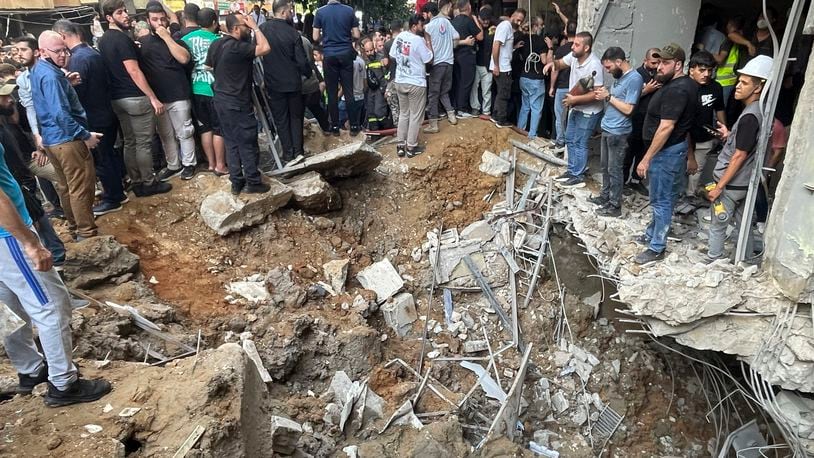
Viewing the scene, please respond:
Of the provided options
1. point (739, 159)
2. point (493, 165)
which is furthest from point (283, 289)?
point (739, 159)

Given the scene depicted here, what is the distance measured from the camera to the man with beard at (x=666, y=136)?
500 cm

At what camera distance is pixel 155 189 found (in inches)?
267

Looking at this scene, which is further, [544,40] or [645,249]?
[544,40]

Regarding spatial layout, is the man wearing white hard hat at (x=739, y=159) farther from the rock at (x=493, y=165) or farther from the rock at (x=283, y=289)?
the rock at (x=283, y=289)

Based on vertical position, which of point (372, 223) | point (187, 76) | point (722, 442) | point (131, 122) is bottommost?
point (722, 442)

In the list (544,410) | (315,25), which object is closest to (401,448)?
(544,410)

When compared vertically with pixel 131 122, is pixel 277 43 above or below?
above

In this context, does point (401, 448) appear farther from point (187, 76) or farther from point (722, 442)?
point (187, 76)

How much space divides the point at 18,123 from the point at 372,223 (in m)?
4.51

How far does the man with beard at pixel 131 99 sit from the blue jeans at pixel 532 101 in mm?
5375


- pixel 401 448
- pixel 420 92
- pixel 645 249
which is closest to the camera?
pixel 401 448

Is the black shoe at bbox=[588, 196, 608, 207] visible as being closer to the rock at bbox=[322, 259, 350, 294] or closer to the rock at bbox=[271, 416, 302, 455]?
the rock at bbox=[322, 259, 350, 294]

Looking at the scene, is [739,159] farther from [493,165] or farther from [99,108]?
[99,108]

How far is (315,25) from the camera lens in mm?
7859
